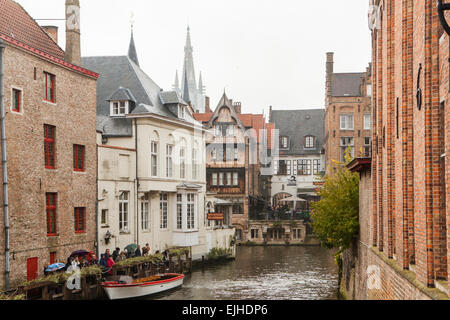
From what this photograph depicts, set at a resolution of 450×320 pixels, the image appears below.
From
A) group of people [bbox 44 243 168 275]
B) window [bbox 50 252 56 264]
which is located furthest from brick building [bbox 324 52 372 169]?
window [bbox 50 252 56 264]

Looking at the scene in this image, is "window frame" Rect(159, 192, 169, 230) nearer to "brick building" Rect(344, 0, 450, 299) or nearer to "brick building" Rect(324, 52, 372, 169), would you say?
"brick building" Rect(344, 0, 450, 299)

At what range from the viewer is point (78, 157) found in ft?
88.0

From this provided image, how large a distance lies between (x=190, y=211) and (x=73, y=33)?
14.2m

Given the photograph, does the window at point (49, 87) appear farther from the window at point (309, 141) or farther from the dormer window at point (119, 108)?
the window at point (309, 141)

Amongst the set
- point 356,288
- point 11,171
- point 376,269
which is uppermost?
point 11,171

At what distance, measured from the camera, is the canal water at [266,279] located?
2644 cm

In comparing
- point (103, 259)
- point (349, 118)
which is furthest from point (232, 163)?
point (103, 259)

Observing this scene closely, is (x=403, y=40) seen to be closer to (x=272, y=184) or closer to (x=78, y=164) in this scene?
(x=78, y=164)

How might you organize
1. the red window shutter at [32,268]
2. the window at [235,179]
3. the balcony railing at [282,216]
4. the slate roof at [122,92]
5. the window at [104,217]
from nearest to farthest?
the red window shutter at [32,268] < the window at [104,217] < the slate roof at [122,92] < the window at [235,179] < the balcony railing at [282,216]

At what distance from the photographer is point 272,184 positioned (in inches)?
2586

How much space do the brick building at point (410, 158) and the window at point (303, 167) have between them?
49162 millimetres

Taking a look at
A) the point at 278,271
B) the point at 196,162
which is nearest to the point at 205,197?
the point at 196,162

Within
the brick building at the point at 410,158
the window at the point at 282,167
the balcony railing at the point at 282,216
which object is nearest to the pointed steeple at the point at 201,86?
the window at the point at 282,167
